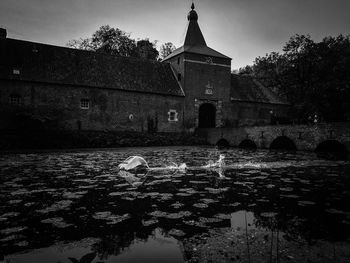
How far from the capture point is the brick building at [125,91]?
22688 mm

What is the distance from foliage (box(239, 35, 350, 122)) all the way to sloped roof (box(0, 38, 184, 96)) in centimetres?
1556

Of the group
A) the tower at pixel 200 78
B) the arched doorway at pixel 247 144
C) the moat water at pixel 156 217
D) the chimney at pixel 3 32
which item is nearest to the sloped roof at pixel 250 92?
the tower at pixel 200 78

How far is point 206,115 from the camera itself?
32812 mm

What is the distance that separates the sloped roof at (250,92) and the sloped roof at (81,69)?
851 cm

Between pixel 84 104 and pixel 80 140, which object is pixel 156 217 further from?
pixel 84 104

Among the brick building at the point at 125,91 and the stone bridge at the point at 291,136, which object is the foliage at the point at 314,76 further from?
the stone bridge at the point at 291,136

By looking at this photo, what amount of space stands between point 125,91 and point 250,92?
56.9 ft

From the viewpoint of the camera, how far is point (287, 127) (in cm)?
1889

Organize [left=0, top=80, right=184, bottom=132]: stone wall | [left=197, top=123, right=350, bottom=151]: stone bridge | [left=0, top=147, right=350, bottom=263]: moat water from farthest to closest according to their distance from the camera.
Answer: [left=0, top=80, right=184, bottom=132]: stone wall, [left=197, top=123, right=350, bottom=151]: stone bridge, [left=0, top=147, right=350, bottom=263]: moat water

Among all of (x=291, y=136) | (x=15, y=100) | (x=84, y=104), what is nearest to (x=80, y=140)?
(x=84, y=104)

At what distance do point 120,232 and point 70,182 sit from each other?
3.67 m

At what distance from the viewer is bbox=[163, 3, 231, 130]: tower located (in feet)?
97.9

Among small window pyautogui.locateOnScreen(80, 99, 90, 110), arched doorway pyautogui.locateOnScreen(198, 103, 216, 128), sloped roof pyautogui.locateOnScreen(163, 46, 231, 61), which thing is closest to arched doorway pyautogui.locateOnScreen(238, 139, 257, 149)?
arched doorway pyautogui.locateOnScreen(198, 103, 216, 128)

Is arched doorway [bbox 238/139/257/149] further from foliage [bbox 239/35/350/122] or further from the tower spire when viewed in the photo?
the tower spire
